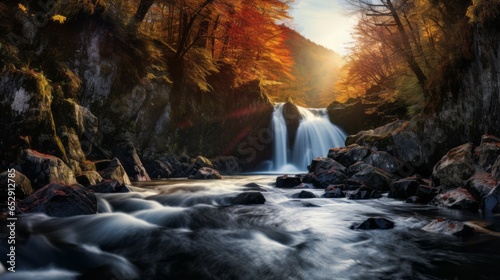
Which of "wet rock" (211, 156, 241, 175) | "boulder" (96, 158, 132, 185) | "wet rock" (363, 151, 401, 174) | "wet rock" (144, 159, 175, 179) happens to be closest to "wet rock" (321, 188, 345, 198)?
"wet rock" (363, 151, 401, 174)

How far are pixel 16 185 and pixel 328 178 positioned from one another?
878 centimetres

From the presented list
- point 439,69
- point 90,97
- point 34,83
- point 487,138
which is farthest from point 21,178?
point 439,69

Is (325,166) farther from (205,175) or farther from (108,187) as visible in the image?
(108,187)

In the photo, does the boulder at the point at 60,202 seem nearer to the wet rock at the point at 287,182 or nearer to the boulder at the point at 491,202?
the wet rock at the point at 287,182

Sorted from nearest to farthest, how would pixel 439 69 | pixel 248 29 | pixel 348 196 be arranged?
1. pixel 348 196
2. pixel 439 69
3. pixel 248 29

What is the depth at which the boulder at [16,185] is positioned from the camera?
6641 mm

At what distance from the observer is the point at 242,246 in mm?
4961

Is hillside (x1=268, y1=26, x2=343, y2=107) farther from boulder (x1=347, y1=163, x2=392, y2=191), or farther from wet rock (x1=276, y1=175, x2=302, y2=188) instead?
boulder (x1=347, y1=163, x2=392, y2=191)

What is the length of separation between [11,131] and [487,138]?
1189cm

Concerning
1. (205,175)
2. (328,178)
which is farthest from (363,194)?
(205,175)

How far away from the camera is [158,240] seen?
512cm

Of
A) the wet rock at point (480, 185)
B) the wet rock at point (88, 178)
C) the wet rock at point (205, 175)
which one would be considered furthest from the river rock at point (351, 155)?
the wet rock at point (88, 178)

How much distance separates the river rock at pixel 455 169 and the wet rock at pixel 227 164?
37.8ft

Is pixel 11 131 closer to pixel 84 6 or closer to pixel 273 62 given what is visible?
pixel 84 6
